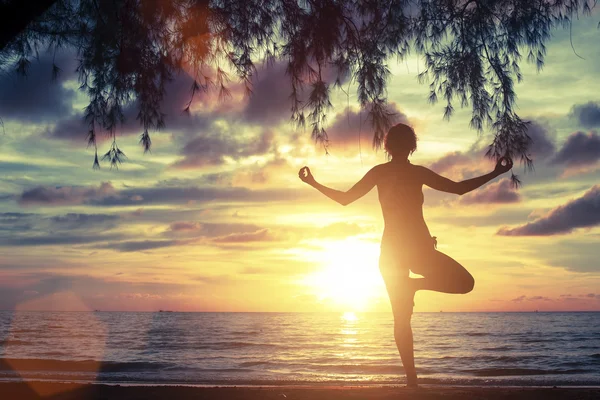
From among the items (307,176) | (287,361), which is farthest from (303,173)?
(287,361)

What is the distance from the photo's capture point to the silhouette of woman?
4199 millimetres

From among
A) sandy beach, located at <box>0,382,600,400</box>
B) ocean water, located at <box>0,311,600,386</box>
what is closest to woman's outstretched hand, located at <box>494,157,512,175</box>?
sandy beach, located at <box>0,382,600,400</box>

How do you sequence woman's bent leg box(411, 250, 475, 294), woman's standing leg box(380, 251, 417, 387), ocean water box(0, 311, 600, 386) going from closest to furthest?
woman's bent leg box(411, 250, 475, 294)
woman's standing leg box(380, 251, 417, 387)
ocean water box(0, 311, 600, 386)

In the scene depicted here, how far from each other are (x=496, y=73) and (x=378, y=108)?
111 centimetres

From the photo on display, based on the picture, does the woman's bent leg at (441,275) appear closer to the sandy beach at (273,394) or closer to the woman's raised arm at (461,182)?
the woman's raised arm at (461,182)

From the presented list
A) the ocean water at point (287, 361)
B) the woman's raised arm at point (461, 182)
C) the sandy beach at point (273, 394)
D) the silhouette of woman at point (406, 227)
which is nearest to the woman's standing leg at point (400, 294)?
the silhouette of woman at point (406, 227)

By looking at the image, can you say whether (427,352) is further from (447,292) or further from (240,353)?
(447,292)

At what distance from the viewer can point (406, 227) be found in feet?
14.2

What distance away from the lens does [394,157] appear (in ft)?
14.9

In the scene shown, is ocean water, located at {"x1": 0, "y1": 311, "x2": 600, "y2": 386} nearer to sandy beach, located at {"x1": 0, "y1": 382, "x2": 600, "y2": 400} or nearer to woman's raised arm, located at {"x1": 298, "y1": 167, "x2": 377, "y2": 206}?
sandy beach, located at {"x1": 0, "y1": 382, "x2": 600, "y2": 400}

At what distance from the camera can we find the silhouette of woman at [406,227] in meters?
4.20

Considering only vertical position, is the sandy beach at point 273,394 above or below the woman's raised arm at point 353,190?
below

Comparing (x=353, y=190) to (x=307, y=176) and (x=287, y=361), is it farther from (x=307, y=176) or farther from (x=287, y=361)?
(x=287, y=361)

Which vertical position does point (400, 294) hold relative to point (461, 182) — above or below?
below
